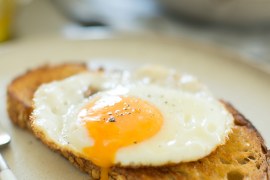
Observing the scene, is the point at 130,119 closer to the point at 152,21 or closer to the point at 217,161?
the point at 217,161

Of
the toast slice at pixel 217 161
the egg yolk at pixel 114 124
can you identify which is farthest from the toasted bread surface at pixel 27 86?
the egg yolk at pixel 114 124

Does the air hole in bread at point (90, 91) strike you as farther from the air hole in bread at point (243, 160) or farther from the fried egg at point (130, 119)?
the air hole in bread at point (243, 160)

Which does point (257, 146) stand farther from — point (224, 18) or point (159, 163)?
point (224, 18)

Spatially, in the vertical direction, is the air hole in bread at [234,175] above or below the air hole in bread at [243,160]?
below

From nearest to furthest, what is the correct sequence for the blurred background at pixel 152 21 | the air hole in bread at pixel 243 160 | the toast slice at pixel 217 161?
the toast slice at pixel 217 161
the air hole in bread at pixel 243 160
the blurred background at pixel 152 21

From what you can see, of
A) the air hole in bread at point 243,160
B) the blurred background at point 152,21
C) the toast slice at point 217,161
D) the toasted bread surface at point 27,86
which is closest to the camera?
the toast slice at point 217,161

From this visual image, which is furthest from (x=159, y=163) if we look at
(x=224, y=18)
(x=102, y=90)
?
(x=224, y=18)

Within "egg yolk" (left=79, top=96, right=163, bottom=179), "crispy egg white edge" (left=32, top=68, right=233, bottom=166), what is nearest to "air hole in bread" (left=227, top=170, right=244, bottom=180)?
"crispy egg white edge" (left=32, top=68, right=233, bottom=166)
